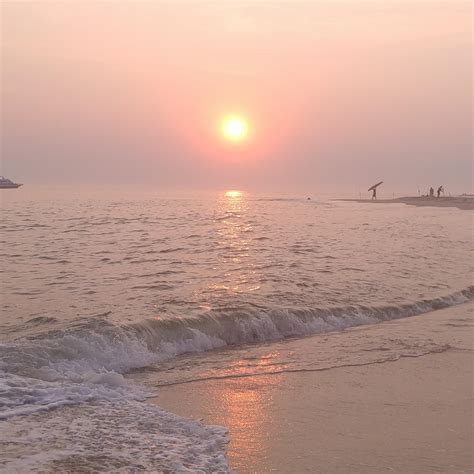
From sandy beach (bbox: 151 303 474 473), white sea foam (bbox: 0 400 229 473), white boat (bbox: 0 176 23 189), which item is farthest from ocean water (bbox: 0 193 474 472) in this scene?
white boat (bbox: 0 176 23 189)

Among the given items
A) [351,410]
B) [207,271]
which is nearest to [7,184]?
[207,271]

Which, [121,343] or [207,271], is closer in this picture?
[121,343]

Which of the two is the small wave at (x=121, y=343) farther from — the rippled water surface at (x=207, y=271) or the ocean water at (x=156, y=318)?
the rippled water surface at (x=207, y=271)

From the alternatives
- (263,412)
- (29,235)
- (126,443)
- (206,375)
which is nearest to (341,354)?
(206,375)

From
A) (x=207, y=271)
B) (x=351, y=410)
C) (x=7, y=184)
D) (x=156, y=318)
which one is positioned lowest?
(x=351, y=410)

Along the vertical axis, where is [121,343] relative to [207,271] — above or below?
below

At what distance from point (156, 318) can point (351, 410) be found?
16.4ft

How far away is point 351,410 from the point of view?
20.8ft

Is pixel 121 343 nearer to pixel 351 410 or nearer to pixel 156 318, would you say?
pixel 156 318

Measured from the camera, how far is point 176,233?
92.7 ft

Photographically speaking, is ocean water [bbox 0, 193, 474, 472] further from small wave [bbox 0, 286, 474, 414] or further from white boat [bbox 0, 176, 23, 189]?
white boat [bbox 0, 176, 23, 189]

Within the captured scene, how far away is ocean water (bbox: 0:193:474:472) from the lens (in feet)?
17.4

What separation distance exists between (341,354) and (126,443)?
4727 mm

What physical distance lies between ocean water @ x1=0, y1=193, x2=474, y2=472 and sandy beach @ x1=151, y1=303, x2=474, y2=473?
302 millimetres
